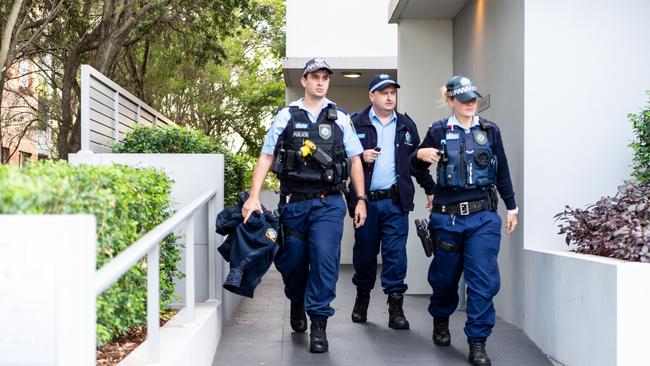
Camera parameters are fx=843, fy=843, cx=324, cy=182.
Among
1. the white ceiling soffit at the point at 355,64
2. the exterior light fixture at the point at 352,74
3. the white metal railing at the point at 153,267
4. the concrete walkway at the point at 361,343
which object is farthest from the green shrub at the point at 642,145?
the exterior light fixture at the point at 352,74

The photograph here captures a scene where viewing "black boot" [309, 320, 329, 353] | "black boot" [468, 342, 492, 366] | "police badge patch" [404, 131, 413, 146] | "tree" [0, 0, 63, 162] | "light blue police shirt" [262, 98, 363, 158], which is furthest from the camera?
"tree" [0, 0, 63, 162]

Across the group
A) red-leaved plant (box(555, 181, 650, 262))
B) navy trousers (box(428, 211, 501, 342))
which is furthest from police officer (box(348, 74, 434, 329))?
red-leaved plant (box(555, 181, 650, 262))

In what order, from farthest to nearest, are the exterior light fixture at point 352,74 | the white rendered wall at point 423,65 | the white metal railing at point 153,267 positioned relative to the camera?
the exterior light fixture at point 352,74, the white rendered wall at point 423,65, the white metal railing at point 153,267

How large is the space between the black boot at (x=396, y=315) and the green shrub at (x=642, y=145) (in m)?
2.01

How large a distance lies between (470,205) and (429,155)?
434mm

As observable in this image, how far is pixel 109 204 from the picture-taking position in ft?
Result: 12.2

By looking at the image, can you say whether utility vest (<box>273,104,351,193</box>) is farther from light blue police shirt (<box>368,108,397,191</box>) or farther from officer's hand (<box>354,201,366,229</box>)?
light blue police shirt (<box>368,108,397,191</box>)

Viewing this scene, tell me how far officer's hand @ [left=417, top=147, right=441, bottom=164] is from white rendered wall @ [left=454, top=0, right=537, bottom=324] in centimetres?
92

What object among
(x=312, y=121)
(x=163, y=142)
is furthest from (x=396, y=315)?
(x=163, y=142)

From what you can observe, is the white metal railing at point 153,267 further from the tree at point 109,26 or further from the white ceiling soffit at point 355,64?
the tree at point 109,26

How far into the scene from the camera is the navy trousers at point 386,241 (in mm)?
6664

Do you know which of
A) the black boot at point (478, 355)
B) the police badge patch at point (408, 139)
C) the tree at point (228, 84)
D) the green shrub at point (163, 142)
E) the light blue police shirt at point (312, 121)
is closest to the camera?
the black boot at point (478, 355)

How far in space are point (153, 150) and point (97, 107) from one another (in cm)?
88

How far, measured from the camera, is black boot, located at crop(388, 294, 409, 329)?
6562mm
